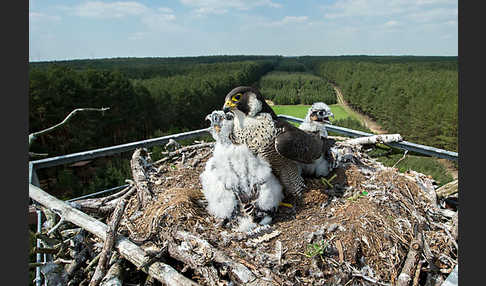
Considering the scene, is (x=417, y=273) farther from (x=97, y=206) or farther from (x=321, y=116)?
(x=97, y=206)

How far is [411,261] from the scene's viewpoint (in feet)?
5.82

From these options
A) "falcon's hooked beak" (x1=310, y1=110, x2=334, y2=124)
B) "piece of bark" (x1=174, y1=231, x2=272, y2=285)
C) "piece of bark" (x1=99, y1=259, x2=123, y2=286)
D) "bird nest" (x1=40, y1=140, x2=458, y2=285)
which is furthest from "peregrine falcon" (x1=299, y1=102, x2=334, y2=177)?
"piece of bark" (x1=99, y1=259, x2=123, y2=286)

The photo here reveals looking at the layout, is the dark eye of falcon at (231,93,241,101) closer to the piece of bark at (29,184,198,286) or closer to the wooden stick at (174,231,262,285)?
→ the wooden stick at (174,231,262,285)

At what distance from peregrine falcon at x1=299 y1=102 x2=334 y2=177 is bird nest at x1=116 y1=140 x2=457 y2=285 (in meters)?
0.16

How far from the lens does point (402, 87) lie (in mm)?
16203

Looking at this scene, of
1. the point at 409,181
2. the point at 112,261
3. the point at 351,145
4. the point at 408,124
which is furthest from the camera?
the point at 408,124

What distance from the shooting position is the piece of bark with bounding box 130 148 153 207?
249 centimetres

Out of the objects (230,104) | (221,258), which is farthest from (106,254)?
(230,104)

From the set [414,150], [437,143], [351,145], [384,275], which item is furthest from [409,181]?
[437,143]

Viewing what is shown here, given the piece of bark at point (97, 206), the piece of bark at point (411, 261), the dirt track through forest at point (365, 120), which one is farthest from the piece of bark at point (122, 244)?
the dirt track through forest at point (365, 120)

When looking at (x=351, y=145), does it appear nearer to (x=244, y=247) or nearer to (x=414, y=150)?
(x=414, y=150)

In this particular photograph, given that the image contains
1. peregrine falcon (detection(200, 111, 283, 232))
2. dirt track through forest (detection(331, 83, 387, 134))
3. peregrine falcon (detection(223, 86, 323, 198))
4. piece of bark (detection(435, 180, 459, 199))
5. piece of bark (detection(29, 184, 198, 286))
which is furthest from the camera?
dirt track through forest (detection(331, 83, 387, 134))

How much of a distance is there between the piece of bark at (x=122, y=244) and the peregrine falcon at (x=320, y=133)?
1.94 m

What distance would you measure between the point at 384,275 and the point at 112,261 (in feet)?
5.65
